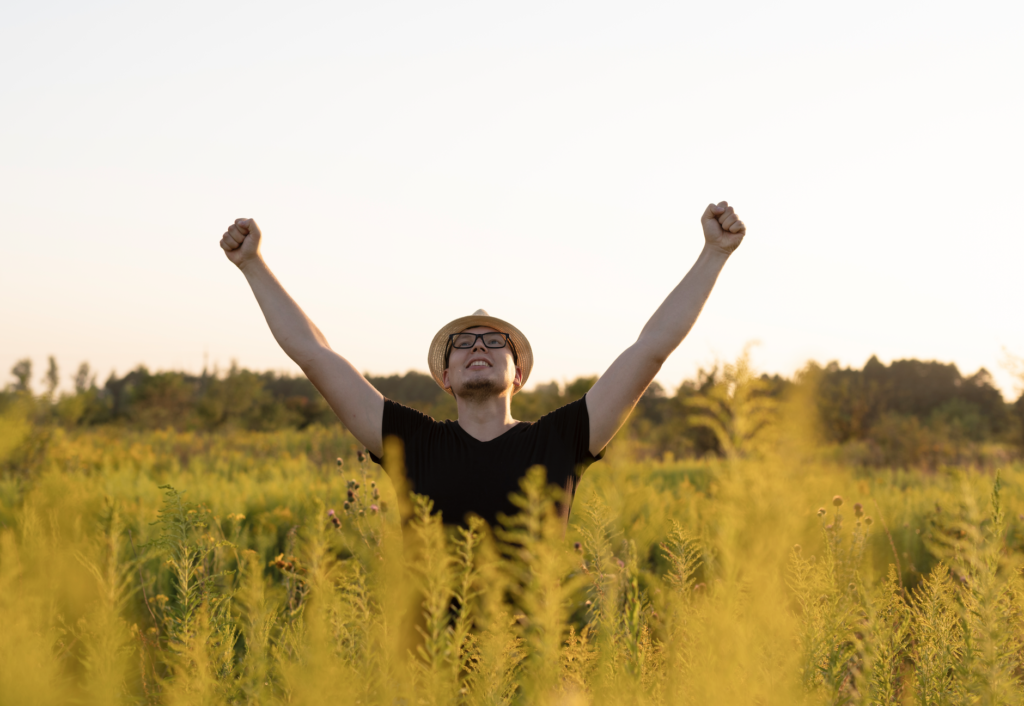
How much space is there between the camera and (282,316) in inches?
113

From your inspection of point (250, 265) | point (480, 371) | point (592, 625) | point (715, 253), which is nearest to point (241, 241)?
point (250, 265)

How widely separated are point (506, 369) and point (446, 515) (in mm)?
715

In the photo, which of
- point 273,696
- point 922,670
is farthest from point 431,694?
point 922,670

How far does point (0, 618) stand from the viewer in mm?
1186

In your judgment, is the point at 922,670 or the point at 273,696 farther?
the point at 922,670

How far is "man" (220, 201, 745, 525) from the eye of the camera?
2648 millimetres

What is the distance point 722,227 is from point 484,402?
117 cm

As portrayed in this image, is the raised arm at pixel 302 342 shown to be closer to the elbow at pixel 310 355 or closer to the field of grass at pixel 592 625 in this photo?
the elbow at pixel 310 355

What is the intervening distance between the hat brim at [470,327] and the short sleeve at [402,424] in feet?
1.15

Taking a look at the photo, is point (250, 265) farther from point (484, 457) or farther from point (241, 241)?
point (484, 457)

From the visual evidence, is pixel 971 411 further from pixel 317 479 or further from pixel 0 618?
pixel 0 618

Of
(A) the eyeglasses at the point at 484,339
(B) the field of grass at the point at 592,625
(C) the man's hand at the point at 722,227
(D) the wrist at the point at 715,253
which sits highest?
(C) the man's hand at the point at 722,227

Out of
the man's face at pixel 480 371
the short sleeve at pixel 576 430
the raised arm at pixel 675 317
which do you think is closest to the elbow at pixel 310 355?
the man's face at pixel 480 371

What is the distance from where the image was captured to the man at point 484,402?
8.69 feet
